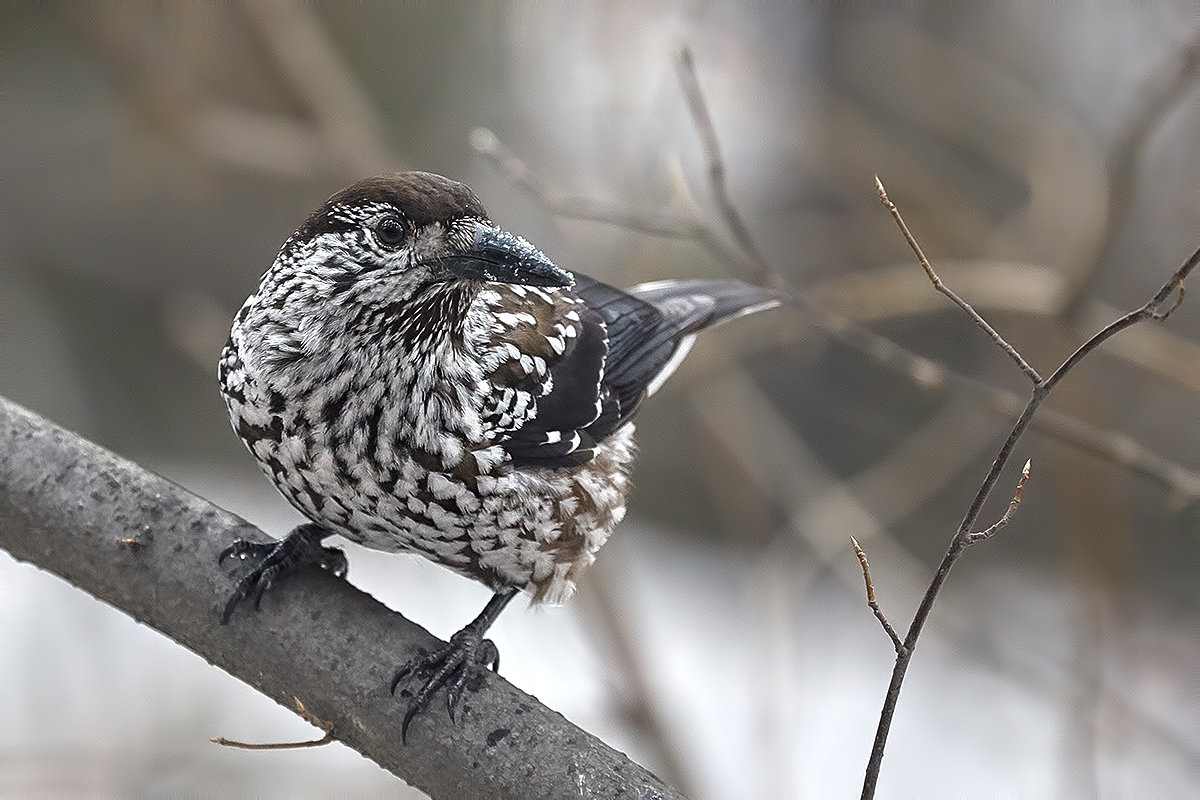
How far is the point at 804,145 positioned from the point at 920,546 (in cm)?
212

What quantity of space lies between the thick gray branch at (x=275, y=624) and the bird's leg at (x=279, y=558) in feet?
0.08

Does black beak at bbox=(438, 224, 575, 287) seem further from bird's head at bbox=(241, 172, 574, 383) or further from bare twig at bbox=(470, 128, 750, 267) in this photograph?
bare twig at bbox=(470, 128, 750, 267)

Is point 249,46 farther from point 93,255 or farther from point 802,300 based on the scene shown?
point 802,300

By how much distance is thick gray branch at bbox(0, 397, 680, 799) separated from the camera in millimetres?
2246

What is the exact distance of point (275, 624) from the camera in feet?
8.15

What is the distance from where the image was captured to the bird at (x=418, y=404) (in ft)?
7.76

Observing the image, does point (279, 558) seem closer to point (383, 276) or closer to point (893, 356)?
point (383, 276)

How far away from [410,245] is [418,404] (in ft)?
1.18

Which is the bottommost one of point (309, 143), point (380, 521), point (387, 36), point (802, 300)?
point (380, 521)

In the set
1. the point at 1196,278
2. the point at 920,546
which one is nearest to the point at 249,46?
the point at 920,546

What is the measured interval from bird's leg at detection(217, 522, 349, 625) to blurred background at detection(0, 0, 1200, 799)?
1377 millimetres

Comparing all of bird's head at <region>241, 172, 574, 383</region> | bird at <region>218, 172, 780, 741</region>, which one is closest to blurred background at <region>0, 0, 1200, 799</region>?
bird at <region>218, 172, 780, 741</region>

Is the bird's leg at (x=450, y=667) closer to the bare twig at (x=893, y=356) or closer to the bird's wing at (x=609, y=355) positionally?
the bird's wing at (x=609, y=355)

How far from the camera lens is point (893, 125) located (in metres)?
5.71
